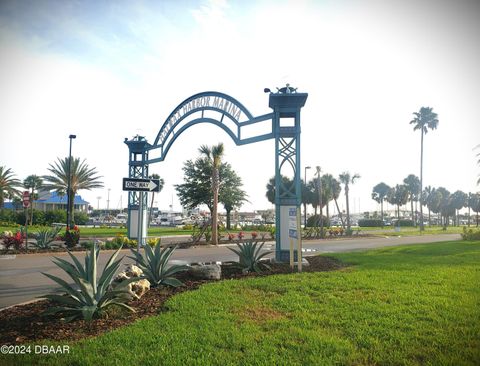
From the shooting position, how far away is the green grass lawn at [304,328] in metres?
3.62

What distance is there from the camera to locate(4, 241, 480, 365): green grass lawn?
3615 millimetres

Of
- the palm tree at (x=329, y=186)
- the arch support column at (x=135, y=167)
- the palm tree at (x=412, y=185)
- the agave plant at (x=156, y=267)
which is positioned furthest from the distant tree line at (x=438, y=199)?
the agave plant at (x=156, y=267)

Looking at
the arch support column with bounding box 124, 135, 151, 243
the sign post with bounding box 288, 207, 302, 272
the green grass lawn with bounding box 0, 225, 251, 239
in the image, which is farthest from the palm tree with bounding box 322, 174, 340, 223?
the sign post with bounding box 288, 207, 302, 272

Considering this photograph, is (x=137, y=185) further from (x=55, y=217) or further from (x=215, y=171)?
(x=55, y=217)

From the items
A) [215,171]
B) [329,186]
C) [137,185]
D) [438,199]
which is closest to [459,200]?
[438,199]

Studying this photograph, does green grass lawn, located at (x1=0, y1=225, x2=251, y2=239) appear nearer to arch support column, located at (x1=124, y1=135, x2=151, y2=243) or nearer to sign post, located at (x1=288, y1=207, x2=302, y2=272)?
arch support column, located at (x1=124, y1=135, x2=151, y2=243)

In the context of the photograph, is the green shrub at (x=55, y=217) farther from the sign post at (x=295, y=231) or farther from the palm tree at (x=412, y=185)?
the palm tree at (x=412, y=185)

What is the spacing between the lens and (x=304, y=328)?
4.47 m

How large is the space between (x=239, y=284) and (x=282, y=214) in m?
3.76

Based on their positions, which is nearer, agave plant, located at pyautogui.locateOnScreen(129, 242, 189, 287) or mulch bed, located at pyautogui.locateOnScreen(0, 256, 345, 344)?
mulch bed, located at pyautogui.locateOnScreen(0, 256, 345, 344)

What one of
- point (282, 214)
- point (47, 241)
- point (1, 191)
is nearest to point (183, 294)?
point (282, 214)

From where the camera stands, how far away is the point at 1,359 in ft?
11.9

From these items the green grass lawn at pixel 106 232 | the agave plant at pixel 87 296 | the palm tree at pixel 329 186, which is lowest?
the green grass lawn at pixel 106 232

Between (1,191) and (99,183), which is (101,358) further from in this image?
(1,191)
